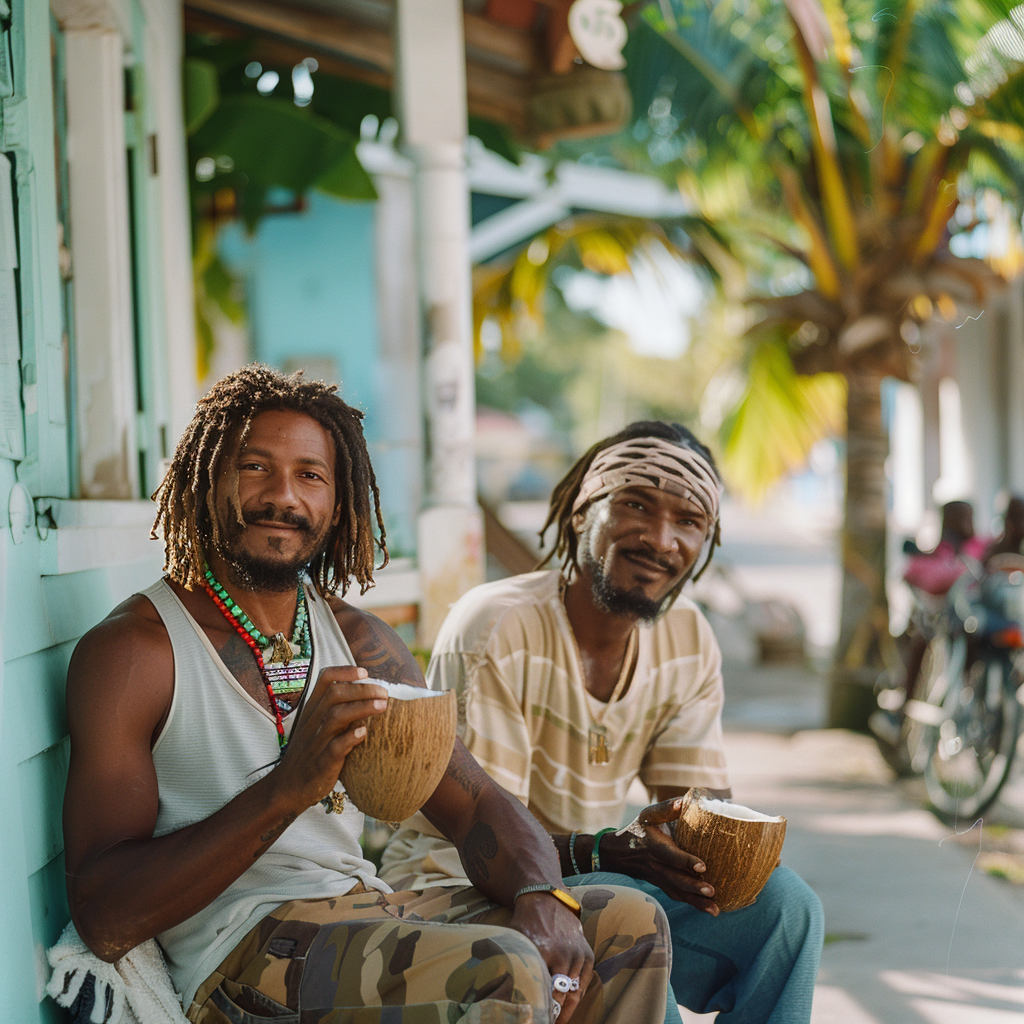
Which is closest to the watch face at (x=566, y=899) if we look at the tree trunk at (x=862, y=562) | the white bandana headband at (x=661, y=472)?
the white bandana headband at (x=661, y=472)

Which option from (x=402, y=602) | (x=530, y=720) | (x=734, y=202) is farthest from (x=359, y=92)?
(x=530, y=720)

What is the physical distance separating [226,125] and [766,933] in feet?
13.1

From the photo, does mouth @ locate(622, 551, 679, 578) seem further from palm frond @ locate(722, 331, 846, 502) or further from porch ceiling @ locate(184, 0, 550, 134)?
palm frond @ locate(722, 331, 846, 502)

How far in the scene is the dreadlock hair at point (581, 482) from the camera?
8.64 feet

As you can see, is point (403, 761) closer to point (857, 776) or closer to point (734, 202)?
point (857, 776)

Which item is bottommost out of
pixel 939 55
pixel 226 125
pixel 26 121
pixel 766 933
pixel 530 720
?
pixel 766 933

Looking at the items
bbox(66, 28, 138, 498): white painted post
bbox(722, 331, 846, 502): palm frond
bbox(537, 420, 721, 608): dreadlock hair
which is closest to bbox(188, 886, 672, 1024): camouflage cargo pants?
bbox(537, 420, 721, 608): dreadlock hair

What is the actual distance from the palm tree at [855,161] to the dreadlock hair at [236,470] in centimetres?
414

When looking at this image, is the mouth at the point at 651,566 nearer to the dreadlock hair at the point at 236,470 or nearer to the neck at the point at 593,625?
the neck at the point at 593,625

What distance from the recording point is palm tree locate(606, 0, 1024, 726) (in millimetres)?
6016

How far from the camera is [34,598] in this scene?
1.93 meters

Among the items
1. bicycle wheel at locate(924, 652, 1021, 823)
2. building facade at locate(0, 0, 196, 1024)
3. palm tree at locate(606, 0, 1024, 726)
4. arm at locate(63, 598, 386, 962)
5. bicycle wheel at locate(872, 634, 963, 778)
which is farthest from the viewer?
palm tree at locate(606, 0, 1024, 726)

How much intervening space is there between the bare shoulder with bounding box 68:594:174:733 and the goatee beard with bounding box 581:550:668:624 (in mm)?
983

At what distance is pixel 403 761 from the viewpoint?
5.52 feet
